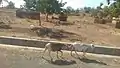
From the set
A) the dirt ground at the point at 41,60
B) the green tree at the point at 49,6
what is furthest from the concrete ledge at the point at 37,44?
the green tree at the point at 49,6

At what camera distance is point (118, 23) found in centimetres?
3588

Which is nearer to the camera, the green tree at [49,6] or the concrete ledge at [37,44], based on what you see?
the concrete ledge at [37,44]

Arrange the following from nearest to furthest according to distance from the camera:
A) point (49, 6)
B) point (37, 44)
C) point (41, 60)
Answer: point (41, 60) < point (37, 44) < point (49, 6)

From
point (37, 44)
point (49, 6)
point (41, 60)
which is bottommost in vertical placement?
point (41, 60)

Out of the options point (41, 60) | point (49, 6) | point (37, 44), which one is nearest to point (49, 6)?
point (49, 6)

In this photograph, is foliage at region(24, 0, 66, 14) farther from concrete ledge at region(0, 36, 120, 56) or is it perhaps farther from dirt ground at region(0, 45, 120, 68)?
dirt ground at region(0, 45, 120, 68)

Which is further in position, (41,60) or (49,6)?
(49,6)

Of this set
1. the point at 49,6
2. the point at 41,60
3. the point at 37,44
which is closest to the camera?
the point at 41,60

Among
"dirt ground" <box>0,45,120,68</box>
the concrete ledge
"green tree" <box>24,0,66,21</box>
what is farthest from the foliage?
"dirt ground" <box>0,45,120,68</box>

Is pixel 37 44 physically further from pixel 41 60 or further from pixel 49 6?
pixel 49 6

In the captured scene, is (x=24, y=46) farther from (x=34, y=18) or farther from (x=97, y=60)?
(x=34, y=18)

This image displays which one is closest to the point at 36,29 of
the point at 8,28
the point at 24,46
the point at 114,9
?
the point at 8,28

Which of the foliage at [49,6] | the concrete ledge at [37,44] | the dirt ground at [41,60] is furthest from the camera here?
the foliage at [49,6]

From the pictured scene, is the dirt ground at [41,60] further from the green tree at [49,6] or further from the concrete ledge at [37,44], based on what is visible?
the green tree at [49,6]
